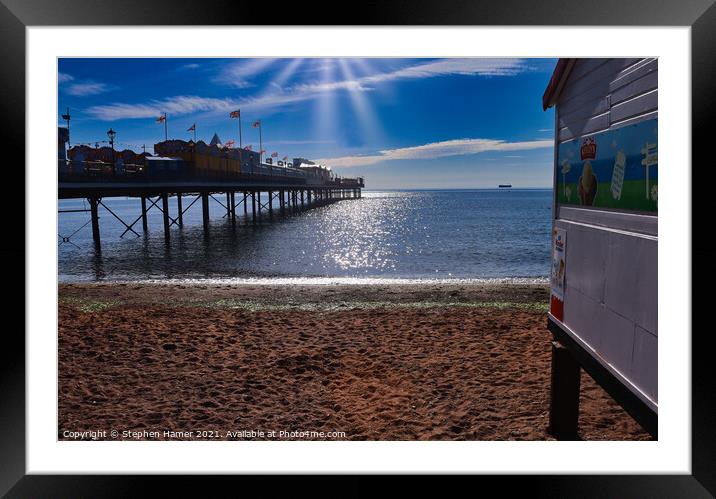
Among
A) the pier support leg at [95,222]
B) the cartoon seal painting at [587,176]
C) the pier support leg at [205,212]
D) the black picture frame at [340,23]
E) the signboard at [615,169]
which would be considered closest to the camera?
the black picture frame at [340,23]

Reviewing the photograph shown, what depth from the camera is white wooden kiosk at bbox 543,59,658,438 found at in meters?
3.05

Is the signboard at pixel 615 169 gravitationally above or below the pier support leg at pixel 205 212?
below

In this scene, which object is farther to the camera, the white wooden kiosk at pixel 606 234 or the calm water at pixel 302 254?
the calm water at pixel 302 254

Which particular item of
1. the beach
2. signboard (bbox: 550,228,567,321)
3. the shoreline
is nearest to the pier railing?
the shoreline

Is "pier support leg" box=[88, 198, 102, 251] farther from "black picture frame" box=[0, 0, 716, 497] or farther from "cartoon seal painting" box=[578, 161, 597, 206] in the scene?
"cartoon seal painting" box=[578, 161, 597, 206]

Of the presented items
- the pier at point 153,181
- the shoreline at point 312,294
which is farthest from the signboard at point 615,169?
the pier at point 153,181

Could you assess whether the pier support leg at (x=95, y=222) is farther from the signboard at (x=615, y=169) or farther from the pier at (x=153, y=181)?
the signboard at (x=615, y=169)

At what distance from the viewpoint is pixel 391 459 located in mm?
3121

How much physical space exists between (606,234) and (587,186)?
575mm

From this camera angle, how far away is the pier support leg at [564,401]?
4.91m

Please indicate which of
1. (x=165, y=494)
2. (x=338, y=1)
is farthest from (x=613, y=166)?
(x=165, y=494)

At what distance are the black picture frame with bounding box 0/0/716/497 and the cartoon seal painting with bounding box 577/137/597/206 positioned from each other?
3.37 feet

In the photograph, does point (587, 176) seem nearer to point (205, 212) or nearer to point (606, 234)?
point (606, 234)

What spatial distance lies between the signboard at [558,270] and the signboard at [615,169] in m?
0.33
